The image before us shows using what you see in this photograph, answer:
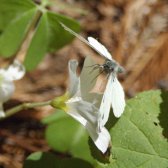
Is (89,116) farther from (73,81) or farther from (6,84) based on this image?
(6,84)

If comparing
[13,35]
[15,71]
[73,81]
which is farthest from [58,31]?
[73,81]

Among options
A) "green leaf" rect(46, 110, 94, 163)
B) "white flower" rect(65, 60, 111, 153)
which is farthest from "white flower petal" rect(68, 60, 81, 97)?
"green leaf" rect(46, 110, 94, 163)

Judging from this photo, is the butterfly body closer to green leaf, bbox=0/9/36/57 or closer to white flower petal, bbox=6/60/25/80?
white flower petal, bbox=6/60/25/80

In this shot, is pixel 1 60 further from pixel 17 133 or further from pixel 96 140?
pixel 96 140

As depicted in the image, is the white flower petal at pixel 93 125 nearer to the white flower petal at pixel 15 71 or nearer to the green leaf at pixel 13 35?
the white flower petal at pixel 15 71

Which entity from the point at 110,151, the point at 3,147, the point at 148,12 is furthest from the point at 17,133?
the point at 148,12

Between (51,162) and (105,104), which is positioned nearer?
Result: (105,104)
